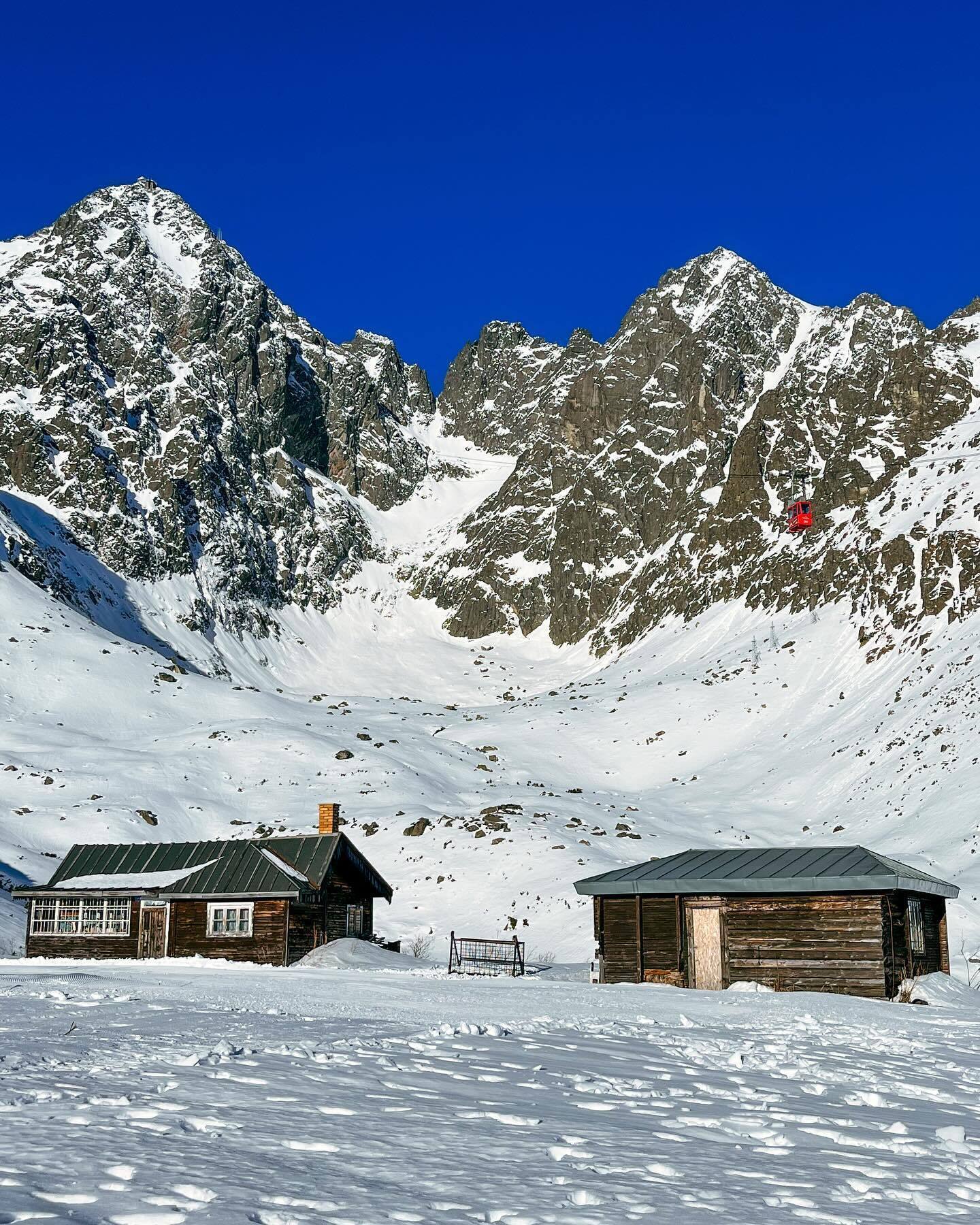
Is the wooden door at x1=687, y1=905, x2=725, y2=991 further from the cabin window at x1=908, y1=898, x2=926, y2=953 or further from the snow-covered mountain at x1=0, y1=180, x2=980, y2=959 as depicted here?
the snow-covered mountain at x1=0, y1=180, x2=980, y2=959

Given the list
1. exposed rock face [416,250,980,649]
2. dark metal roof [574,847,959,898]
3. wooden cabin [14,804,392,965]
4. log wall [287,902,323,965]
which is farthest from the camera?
exposed rock face [416,250,980,649]

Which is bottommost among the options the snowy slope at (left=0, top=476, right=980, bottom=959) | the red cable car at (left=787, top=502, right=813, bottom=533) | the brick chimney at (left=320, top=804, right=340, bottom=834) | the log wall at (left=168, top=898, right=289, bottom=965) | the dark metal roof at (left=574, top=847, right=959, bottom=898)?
the log wall at (left=168, top=898, right=289, bottom=965)

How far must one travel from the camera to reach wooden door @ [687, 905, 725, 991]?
1273 inches

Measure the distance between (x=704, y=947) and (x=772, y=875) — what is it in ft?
9.15

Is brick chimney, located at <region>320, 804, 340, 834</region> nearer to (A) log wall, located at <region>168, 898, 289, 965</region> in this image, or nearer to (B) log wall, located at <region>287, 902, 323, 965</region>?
(B) log wall, located at <region>287, 902, 323, 965</region>

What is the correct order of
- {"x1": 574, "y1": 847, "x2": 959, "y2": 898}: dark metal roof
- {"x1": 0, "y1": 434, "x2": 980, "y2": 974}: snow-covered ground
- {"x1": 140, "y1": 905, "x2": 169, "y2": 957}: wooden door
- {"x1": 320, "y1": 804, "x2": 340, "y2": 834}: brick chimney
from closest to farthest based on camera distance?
{"x1": 574, "y1": 847, "x2": 959, "y2": 898}: dark metal roof < {"x1": 140, "y1": 905, "x2": 169, "y2": 957}: wooden door < {"x1": 320, "y1": 804, "x2": 340, "y2": 834}: brick chimney < {"x1": 0, "y1": 434, "x2": 980, "y2": 974}: snow-covered ground

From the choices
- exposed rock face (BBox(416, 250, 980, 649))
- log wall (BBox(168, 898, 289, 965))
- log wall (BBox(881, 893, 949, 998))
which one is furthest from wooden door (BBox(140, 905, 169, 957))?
exposed rock face (BBox(416, 250, 980, 649))

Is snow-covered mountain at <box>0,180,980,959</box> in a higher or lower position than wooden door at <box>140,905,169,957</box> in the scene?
higher

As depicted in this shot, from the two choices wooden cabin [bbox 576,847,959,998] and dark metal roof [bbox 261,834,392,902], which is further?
dark metal roof [bbox 261,834,392,902]

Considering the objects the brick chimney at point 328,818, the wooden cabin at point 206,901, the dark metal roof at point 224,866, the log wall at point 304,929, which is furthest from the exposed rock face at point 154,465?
the log wall at point 304,929

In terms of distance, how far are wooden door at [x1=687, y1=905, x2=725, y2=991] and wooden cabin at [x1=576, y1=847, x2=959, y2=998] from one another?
26mm

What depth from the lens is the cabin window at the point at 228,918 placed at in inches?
1620

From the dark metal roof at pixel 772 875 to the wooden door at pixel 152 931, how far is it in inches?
626

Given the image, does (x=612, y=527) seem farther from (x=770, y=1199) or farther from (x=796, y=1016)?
(x=770, y=1199)
